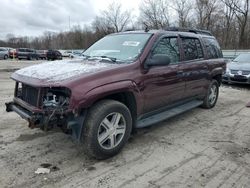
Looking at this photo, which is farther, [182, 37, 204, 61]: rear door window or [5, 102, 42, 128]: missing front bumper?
[182, 37, 204, 61]: rear door window

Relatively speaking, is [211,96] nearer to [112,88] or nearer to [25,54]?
[112,88]

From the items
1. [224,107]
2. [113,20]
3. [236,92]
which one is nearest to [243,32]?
[113,20]

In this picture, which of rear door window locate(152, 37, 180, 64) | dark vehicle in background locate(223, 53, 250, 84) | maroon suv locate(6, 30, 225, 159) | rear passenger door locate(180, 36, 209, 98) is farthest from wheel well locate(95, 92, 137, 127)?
dark vehicle in background locate(223, 53, 250, 84)

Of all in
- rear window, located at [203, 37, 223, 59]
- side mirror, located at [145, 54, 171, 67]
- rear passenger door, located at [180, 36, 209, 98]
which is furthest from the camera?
rear window, located at [203, 37, 223, 59]

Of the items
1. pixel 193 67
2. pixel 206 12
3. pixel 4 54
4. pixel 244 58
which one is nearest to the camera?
pixel 193 67

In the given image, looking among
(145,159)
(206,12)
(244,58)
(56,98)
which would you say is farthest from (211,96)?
(206,12)

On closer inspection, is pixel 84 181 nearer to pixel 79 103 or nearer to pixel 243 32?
pixel 79 103

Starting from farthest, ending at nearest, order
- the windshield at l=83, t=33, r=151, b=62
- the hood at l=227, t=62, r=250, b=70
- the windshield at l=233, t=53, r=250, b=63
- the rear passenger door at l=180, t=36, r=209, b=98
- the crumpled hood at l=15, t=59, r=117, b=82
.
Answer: the windshield at l=233, t=53, r=250, b=63
the hood at l=227, t=62, r=250, b=70
the rear passenger door at l=180, t=36, r=209, b=98
the windshield at l=83, t=33, r=151, b=62
the crumpled hood at l=15, t=59, r=117, b=82

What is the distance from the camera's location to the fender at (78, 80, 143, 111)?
3593 mm

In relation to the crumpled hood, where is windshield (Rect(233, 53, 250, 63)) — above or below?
above

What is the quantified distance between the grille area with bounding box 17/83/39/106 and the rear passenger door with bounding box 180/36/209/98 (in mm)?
2827

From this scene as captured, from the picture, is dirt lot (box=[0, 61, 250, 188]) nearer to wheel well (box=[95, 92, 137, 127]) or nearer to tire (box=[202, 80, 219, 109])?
wheel well (box=[95, 92, 137, 127])

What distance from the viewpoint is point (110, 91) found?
3891 millimetres

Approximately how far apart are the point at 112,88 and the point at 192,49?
2826 millimetres
